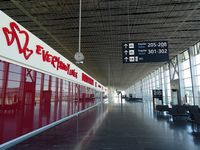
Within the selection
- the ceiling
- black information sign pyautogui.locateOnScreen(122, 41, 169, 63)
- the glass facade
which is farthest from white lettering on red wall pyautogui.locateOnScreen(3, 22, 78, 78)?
the glass facade

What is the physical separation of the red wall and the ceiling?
10.1ft

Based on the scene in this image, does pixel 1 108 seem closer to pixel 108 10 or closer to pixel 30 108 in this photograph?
pixel 30 108

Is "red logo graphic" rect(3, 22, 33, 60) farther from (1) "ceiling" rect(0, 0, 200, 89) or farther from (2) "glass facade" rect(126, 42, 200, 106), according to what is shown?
(2) "glass facade" rect(126, 42, 200, 106)

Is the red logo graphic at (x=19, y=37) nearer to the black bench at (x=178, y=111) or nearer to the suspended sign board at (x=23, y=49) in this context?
the suspended sign board at (x=23, y=49)

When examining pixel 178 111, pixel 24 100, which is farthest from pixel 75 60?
pixel 178 111

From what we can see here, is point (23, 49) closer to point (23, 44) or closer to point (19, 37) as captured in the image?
point (23, 44)

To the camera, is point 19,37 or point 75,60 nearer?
point 19,37

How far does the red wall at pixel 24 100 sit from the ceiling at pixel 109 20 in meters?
3.09

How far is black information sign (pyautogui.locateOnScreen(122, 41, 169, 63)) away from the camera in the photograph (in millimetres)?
7019

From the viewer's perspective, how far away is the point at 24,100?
16.4ft

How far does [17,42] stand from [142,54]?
5229 mm

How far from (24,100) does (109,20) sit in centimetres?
547

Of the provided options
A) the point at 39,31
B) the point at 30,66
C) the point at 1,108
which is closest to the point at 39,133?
the point at 1,108

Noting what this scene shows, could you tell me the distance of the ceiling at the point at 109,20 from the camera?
21.4 feet
